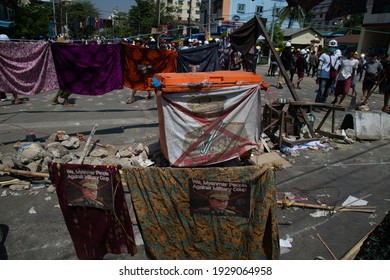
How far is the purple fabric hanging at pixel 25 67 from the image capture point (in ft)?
19.3

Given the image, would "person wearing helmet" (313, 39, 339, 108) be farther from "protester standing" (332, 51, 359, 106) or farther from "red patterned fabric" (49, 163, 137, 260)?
"red patterned fabric" (49, 163, 137, 260)

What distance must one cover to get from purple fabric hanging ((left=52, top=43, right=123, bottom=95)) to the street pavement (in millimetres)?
1257

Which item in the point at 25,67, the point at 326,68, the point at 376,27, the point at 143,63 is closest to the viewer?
the point at 25,67

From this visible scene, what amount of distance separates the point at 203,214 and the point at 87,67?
5085 millimetres

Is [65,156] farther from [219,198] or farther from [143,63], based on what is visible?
[219,198]

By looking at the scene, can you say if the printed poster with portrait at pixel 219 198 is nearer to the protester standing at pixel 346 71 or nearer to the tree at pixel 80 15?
the protester standing at pixel 346 71

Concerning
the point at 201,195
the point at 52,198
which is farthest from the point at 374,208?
the point at 52,198

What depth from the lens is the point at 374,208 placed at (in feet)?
14.0

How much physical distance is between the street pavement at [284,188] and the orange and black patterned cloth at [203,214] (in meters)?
0.60

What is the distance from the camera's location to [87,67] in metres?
6.44

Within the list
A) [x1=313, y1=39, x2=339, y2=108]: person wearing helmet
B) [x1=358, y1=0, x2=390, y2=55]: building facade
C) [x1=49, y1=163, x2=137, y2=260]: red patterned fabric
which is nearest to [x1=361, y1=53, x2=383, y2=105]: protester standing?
[x1=313, y1=39, x2=339, y2=108]: person wearing helmet

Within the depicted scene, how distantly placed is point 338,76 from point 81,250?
9.44 m

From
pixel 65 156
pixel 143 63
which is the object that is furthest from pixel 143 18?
pixel 65 156

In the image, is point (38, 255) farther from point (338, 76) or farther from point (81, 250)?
point (338, 76)
